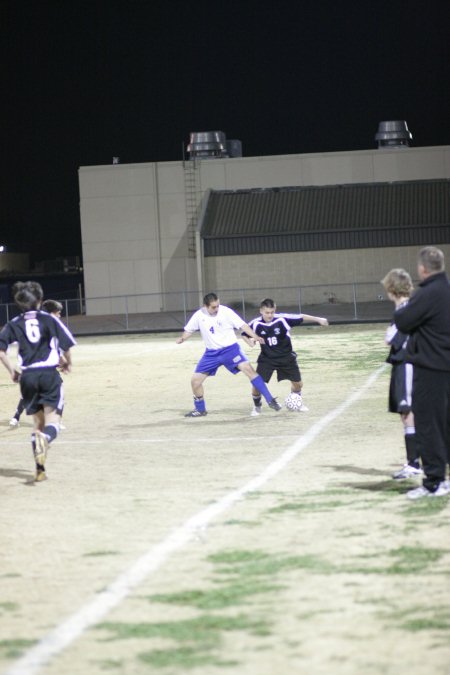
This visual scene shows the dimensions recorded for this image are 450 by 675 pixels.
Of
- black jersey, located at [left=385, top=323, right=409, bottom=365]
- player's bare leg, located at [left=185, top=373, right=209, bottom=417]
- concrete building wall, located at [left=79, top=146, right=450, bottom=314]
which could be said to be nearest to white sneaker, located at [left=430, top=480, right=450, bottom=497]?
black jersey, located at [left=385, top=323, right=409, bottom=365]

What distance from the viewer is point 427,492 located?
9320mm

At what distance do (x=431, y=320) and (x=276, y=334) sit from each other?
24.2 feet

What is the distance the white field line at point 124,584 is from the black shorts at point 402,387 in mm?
1395

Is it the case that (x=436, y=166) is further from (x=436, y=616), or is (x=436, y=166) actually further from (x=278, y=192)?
(x=436, y=616)

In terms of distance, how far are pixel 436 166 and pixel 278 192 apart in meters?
7.52

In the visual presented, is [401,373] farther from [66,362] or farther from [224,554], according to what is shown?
[66,362]

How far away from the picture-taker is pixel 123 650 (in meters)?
5.65

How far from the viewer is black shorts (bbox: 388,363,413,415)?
1016 centimetres

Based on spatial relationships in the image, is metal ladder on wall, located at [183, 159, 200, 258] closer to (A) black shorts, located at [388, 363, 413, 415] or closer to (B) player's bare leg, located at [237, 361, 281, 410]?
(B) player's bare leg, located at [237, 361, 281, 410]

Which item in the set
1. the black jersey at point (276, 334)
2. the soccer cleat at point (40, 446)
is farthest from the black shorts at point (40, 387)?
the black jersey at point (276, 334)

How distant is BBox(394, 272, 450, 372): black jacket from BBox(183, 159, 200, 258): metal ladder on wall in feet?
147

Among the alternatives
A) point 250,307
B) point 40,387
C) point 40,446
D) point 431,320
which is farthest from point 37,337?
point 250,307

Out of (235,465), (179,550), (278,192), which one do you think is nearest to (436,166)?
(278,192)

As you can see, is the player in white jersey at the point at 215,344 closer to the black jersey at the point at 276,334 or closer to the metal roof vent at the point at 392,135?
the black jersey at the point at 276,334
